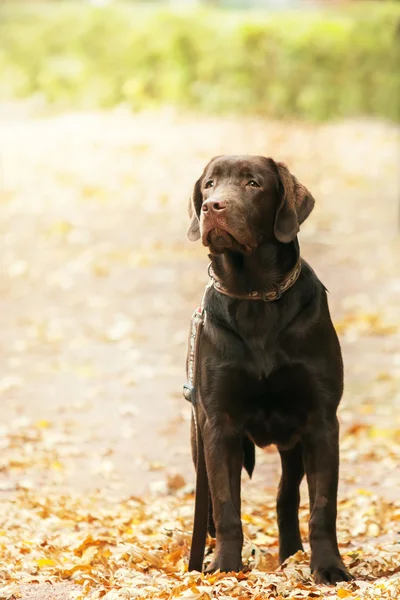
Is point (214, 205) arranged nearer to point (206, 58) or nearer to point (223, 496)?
point (223, 496)

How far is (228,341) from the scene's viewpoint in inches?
178

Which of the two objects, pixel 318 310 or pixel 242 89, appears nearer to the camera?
pixel 318 310

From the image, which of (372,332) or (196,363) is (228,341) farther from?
(372,332)

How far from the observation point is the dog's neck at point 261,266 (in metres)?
4.55

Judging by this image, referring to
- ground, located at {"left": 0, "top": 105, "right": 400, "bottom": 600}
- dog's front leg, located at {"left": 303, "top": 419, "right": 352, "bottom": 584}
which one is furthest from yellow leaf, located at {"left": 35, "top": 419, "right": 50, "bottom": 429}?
dog's front leg, located at {"left": 303, "top": 419, "right": 352, "bottom": 584}

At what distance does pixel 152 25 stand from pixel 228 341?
17.7 m

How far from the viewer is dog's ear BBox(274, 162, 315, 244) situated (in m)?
4.44

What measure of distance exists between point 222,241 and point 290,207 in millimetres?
338

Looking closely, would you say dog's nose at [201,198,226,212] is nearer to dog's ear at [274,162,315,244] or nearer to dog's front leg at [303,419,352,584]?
dog's ear at [274,162,315,244]

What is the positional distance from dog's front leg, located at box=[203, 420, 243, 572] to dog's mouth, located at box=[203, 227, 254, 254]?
0.71 m

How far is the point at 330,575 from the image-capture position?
4.43 meters

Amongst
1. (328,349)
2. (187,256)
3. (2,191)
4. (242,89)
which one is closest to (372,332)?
(187,256)

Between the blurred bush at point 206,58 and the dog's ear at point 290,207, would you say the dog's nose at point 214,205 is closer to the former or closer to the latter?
the dog's ear at point 290,207

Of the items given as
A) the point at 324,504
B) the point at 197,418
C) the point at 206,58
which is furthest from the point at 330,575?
the point at 206,58
